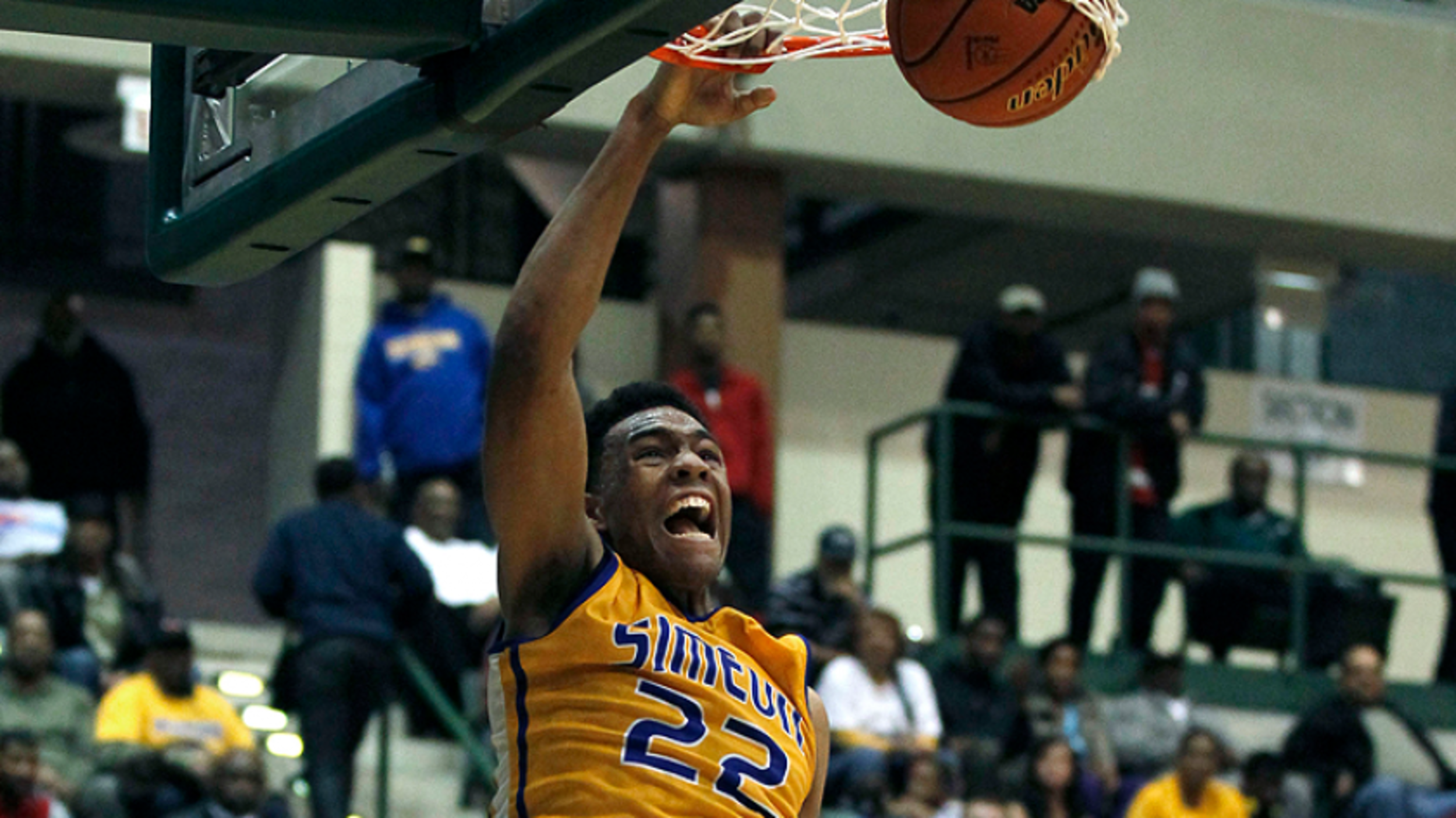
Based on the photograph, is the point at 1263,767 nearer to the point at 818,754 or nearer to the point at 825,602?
the point at 825,602

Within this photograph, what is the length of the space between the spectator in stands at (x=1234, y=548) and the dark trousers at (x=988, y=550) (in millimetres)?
1094

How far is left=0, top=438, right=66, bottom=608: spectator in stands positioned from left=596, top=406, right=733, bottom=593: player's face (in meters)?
6.52

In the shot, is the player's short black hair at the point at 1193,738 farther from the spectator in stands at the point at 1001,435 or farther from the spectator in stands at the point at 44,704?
the spectator in stands at the point at 44,704

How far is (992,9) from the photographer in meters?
3.84

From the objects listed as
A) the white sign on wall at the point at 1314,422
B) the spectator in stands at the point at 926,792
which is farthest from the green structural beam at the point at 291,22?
the white sign on wall at the point at 1314,422

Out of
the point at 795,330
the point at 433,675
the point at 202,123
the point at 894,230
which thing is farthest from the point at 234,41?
the point at 894,230

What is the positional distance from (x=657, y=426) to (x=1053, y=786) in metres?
6.13

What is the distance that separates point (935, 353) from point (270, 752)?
5.52 m

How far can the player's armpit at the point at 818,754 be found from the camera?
4.12 m

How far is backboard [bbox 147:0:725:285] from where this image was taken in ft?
10.9

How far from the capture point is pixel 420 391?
422 inches

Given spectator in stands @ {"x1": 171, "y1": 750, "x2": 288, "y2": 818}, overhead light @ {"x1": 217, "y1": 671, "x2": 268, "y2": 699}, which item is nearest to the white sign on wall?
overhead light @ {"x1": 217, "y1": 671, "x2": 268, "y2": 699}

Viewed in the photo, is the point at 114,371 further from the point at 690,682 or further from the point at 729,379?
the point at 690,682

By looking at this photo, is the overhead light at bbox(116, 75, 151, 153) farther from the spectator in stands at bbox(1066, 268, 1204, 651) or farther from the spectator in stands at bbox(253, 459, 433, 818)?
the spectator in stands at bbox(1066, 268, 1204, 651)
